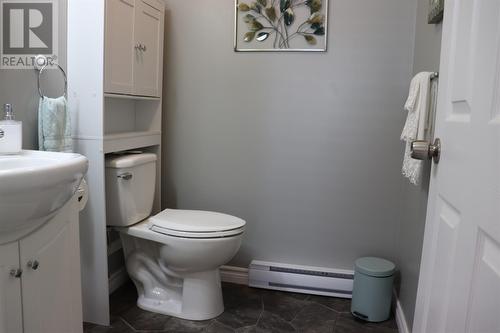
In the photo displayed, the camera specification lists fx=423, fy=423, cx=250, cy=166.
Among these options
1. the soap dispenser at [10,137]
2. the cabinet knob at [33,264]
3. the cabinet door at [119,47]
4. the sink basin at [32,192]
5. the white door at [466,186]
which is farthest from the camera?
the cabinet door at [119,47]

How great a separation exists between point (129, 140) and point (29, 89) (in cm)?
51

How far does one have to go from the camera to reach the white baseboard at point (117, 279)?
232 centimetres

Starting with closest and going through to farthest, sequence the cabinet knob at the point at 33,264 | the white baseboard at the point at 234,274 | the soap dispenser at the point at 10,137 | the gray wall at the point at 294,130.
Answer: the cabinet knob at the point at 33,264
the soap dispenser at the point at 10,137
the gray wall at the point at 294,130
the white baseboard at the point at 234,274

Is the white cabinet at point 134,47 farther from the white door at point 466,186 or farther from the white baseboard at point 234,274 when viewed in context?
the white door at point 466,186

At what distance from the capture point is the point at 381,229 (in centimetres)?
233

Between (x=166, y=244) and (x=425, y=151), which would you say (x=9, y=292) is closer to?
(x=166, y=244)

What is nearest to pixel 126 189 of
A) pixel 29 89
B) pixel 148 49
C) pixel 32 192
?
pixel 29 89

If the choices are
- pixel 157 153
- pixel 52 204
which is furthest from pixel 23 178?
pixel 157 153

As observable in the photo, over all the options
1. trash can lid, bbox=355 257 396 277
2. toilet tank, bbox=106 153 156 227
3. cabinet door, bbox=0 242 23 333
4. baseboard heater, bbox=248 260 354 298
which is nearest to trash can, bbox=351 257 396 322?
trash can lid, bbox=355 257 396 277

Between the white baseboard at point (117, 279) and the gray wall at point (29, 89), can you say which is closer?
the gray wall at point (29, 89)

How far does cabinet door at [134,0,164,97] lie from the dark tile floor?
1109mm

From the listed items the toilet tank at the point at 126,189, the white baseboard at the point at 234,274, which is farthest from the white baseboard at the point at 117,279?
the white baseboard at the point at 234,274

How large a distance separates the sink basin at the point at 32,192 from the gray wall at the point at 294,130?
122cm

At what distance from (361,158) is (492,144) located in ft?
5.35
